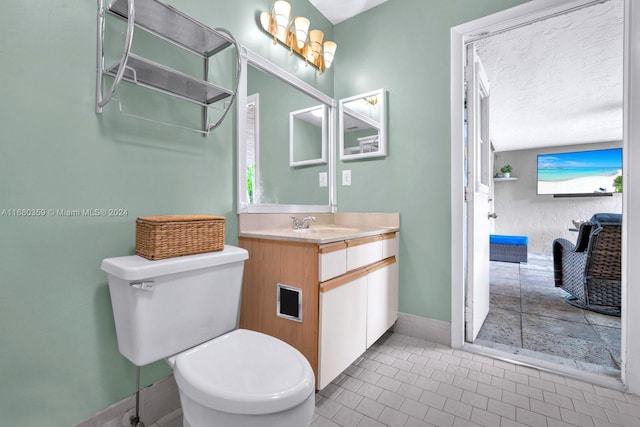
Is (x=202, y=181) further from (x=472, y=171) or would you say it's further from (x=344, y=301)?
(x=472, y=171)

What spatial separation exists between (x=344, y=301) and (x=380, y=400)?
0.49m

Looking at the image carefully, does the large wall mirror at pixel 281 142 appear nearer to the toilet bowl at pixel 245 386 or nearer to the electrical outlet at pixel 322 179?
the electrical outlet at pixel 322 179

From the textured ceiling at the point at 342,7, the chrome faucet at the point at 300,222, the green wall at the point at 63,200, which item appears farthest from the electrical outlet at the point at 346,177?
the green wall at the point at 63,200

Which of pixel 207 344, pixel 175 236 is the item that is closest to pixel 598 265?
pixel 207 344

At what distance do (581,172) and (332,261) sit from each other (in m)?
6.43

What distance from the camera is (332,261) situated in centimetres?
136

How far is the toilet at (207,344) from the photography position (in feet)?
2.57

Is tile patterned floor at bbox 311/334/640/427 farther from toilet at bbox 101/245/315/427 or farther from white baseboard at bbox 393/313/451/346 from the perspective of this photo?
toilet at bbox 101/245/315/427

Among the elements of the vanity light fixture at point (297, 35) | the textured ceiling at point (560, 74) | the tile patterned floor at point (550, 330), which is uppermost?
the textured ceiling at point (560, 74)

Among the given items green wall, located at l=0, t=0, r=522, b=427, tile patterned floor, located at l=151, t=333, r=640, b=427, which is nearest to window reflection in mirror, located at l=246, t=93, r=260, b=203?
green wall, located at l=0, t=0, r=522, b=427

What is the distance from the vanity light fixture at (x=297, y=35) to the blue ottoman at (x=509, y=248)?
4.20m

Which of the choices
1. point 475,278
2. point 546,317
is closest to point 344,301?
point 475,278

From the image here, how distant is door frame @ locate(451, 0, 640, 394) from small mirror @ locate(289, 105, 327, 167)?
0.94m

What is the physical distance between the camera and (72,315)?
1.04 m
